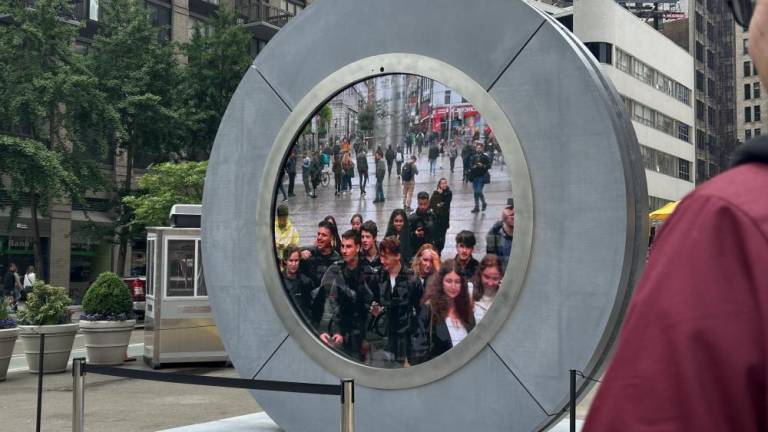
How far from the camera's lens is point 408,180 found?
23.7ft

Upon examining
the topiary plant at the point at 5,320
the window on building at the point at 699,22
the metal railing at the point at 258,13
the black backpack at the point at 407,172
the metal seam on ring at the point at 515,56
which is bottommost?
the topiary plant at the point at 5,320

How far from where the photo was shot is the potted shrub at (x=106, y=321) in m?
15.4

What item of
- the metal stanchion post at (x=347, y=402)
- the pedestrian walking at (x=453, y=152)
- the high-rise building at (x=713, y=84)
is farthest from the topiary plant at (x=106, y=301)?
the high-rise building at (x=713, y=84)

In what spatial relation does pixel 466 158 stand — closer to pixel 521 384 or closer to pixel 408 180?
pixel 408 180

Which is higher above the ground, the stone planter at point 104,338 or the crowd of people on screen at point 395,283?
the crowd of people on screen at point 395,283

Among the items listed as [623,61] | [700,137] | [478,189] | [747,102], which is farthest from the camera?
[747,102]

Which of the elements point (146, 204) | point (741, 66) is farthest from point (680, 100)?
point (146, 204)

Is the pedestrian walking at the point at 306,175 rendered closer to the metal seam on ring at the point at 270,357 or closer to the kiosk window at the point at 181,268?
the metal seam on ring at the point at 270,357

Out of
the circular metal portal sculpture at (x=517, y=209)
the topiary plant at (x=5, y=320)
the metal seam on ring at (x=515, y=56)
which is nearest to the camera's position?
the circular metal portal sculpture at (x=517, y=209)

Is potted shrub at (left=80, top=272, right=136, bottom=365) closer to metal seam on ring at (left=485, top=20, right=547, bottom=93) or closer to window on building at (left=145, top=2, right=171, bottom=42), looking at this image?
metal seam on ring at (left=485, top=20, right=547, bottom=93)

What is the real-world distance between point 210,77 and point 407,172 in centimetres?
2870

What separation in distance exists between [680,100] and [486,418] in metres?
65.0

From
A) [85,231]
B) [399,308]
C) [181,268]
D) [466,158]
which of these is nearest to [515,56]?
[466,158]

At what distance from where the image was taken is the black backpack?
23.6 ft
